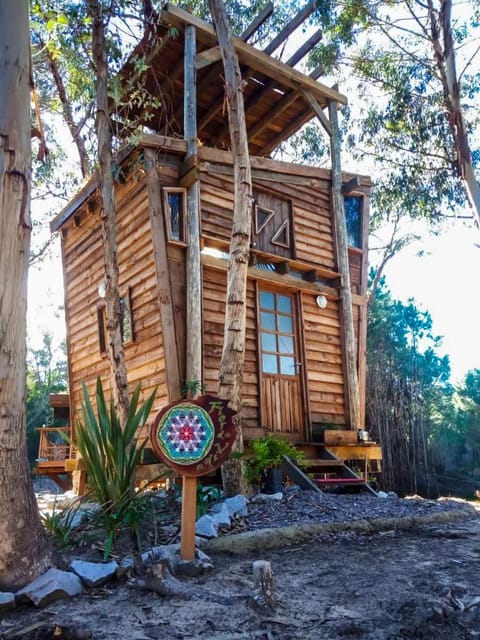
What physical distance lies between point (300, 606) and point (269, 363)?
5.68 meters

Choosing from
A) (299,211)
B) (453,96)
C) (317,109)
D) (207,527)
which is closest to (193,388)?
(207,527)

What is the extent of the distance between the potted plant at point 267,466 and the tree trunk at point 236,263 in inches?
18.2

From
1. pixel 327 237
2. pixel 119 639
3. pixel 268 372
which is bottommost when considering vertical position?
pixel 119 639

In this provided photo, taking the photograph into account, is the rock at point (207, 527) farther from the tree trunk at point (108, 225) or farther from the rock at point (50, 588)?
the tree trunk at point (108, 225)

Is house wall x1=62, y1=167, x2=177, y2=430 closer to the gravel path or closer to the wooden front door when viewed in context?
the wooden front door

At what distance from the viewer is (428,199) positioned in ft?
47.4

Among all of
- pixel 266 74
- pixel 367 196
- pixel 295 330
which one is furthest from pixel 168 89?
pixel 295 330

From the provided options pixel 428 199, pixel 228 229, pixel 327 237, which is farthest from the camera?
pixel 428 199

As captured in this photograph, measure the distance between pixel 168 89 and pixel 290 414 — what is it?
634cm

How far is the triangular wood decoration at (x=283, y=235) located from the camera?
9148 millimetres

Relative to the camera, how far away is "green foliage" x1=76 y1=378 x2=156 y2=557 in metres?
4.15

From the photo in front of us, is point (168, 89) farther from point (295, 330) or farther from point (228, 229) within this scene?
point (295, 330)

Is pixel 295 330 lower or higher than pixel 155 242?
lower

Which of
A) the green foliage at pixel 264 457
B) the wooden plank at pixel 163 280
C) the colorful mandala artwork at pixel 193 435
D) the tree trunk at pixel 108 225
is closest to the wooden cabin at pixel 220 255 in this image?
the wooden plank at pixel 163 280
